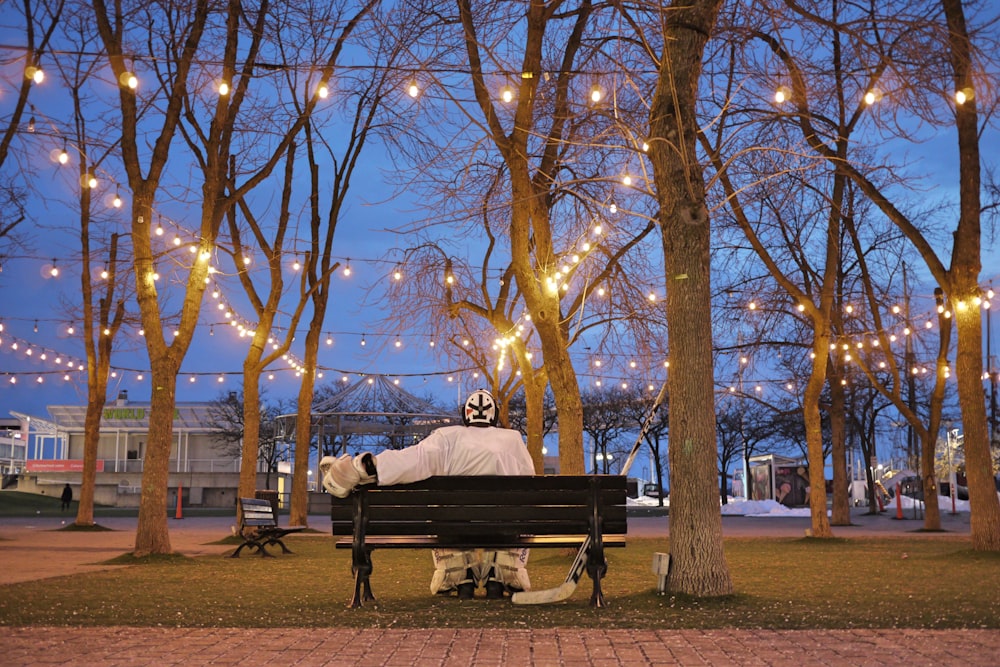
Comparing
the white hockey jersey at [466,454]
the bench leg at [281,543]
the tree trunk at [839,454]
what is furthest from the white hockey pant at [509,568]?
the tree trunk at [839,454]

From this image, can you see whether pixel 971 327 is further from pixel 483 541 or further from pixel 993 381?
pixel 993 381

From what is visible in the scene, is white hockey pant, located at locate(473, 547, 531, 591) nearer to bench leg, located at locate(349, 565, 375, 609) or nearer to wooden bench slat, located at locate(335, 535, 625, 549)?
wooden bench slat, located at locate(335, 535, 625, 549)

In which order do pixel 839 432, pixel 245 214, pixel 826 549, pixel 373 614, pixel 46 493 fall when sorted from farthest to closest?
pixel 46 493 < pixel 839 432 < pixel 245 214 < pixel 826 549 < pixel 373 614

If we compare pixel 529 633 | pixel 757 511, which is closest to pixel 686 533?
pixel 529 633

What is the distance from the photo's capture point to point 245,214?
20891mm

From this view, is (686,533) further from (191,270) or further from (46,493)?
(46,493)

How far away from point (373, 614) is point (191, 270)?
27.2 feet

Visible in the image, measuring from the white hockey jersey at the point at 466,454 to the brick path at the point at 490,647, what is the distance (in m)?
1.91

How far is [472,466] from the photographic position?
28.2 feet

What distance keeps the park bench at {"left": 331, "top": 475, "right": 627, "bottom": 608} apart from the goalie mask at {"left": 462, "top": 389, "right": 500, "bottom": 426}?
75cm

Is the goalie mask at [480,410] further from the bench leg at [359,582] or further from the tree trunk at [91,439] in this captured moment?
the tree trunk at [91,439]

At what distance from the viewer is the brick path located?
553 centimetres

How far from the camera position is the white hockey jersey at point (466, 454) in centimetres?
833

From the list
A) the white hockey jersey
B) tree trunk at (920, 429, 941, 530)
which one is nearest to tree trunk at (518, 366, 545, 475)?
the white hockey jersey
